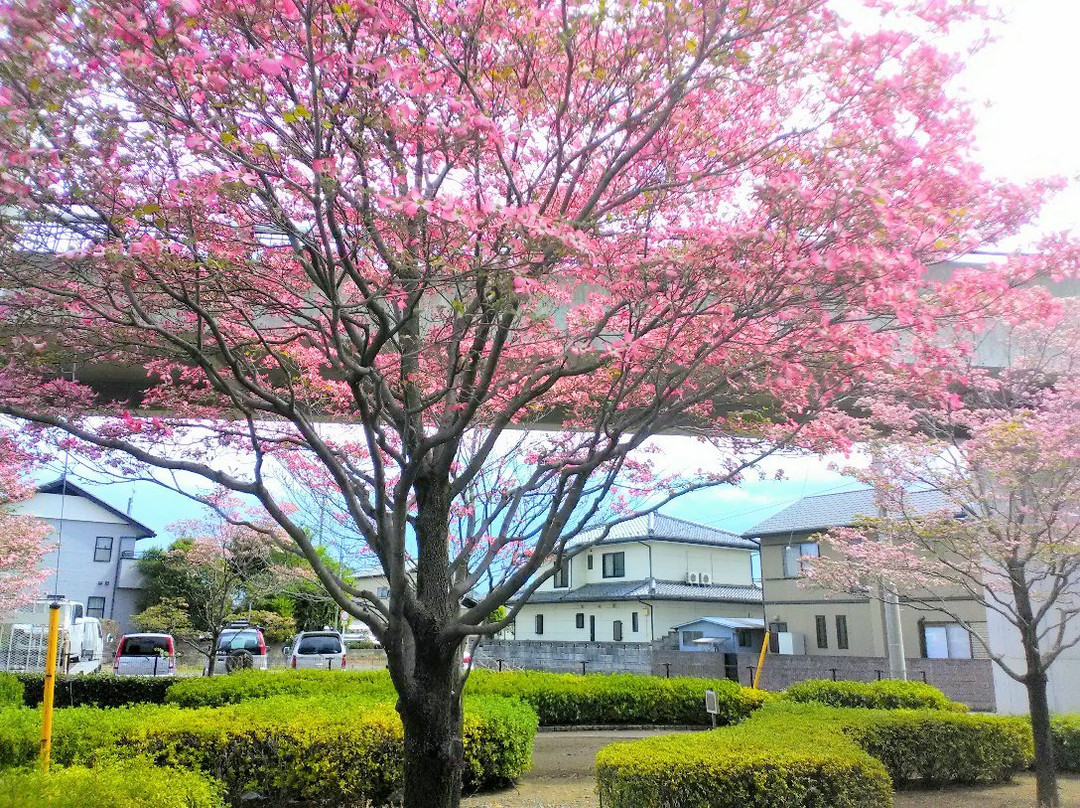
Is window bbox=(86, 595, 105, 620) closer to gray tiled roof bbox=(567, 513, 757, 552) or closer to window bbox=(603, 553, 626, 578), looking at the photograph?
gray tiled roof bbox=(567, 513, 757, 552)

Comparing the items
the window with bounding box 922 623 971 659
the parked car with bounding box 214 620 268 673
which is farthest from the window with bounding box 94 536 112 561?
the window with bounding box 922 623 971 659

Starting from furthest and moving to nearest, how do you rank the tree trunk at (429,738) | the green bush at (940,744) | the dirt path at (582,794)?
the green bush at (940,744) < the dirt path at (582,794) < the tree trunk at (429,738)

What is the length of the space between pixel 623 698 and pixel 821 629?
1555cm

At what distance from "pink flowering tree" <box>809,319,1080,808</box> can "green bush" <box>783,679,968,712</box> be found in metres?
2.49

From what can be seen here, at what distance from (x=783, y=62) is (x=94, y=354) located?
4836mm

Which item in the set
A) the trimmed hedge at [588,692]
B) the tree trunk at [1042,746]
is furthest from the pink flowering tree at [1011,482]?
the trimmed hedge at [588,692]

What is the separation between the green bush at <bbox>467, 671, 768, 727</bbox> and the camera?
14070 mm

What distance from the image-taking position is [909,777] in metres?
9.33

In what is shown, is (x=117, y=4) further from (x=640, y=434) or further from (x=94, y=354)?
(x=640, y=434)

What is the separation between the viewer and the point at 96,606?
3456 cm

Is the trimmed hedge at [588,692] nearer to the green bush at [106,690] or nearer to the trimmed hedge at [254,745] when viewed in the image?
the green bush at [106,690]

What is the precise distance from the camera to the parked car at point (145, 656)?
20.5 meters

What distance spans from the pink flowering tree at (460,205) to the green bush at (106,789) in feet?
4.26

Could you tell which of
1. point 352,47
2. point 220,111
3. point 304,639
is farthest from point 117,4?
point 304,639
